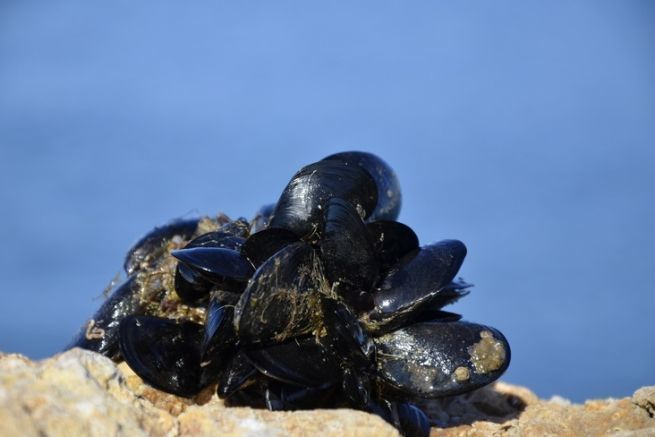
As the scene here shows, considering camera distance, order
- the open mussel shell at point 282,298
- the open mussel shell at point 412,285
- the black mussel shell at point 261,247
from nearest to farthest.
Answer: the open mussel shell at point 282,298, the open mussel shell at point 412,285, the black mussel shell at point 261,247

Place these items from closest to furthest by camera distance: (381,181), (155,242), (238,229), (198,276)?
(198,276) < (238,229) < (381,181) < (155,242)

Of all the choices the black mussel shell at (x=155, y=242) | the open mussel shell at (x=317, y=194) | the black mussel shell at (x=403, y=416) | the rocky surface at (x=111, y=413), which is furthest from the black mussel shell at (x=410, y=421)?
the black mussel shell at (x=155, y=242)

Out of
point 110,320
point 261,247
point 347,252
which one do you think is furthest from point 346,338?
point 110,320

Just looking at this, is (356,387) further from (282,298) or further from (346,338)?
(282,298)

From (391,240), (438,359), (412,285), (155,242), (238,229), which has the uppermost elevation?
(155,242)

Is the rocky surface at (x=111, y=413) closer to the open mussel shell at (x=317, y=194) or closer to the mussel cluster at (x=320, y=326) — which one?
the mussel cluster at (x=320, y=326)

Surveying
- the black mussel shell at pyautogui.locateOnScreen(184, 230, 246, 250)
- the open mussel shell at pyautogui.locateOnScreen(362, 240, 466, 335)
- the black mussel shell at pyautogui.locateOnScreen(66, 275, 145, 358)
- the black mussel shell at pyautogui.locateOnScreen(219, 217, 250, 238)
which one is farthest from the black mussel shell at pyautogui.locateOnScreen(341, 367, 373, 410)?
the black mussel shell at pyautogui.locateOnScreen(66, 275, 145, 358)
